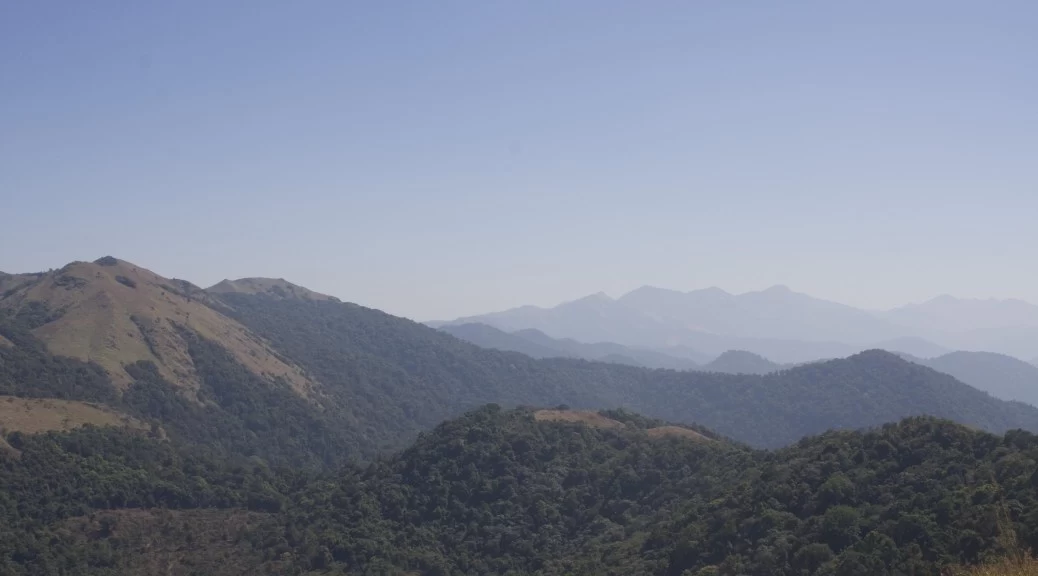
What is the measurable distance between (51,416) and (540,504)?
4624cm

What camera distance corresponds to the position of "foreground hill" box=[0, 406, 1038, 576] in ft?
108

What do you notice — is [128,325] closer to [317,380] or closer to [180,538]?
[317,380]

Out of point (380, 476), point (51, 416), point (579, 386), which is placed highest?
point (579, 386)

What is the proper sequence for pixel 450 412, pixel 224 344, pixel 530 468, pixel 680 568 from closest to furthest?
1. pixel 680 568
2. pixel 530 468
3. pixel 224 344
4. pixel 450 412

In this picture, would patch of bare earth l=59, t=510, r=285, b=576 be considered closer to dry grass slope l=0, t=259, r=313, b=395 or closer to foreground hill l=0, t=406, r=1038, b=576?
foreground hill l=0, t=406, r=1038, b=576

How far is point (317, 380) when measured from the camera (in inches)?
5197

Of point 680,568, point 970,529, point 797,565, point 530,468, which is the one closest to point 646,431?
point 530,468

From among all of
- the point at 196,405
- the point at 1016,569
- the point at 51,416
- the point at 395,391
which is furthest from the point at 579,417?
the point at 395,391

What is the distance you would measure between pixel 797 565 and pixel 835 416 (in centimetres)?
11518

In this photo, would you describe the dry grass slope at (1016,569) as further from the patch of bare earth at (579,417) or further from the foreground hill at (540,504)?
the patch of bare earth at (579,417)

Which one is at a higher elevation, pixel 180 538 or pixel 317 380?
pixel 317 380

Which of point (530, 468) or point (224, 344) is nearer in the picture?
point (530, 468)

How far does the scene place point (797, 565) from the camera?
3195 cm

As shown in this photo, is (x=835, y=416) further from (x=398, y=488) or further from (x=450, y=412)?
(x=398, y=488)
